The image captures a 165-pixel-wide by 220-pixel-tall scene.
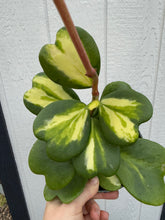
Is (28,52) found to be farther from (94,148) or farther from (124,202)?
(124,202)

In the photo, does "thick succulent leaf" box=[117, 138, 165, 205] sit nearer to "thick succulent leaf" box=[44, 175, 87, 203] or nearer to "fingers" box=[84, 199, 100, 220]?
"thick succulent leaf" box=[44, 175, 87, 203]

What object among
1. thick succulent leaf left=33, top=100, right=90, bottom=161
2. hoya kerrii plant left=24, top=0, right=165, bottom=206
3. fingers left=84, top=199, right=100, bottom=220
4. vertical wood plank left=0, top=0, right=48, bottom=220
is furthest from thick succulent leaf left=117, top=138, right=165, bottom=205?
vertical wood plank left=0, top=0, right=48, bottom=220

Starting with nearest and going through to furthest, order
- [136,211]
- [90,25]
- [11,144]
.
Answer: [90,25], [11,144], [136,211]

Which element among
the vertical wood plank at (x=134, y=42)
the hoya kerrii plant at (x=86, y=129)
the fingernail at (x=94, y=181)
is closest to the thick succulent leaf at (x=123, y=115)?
the hoya kerrii plant at (x=86, y=129)

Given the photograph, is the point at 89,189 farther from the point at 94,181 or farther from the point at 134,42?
the point at 134,42

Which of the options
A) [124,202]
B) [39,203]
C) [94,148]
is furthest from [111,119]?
[39,203]

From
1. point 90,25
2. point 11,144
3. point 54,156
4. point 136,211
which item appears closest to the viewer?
point 54,156

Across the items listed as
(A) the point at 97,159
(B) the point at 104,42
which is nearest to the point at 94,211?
(A) the point at 97,159
